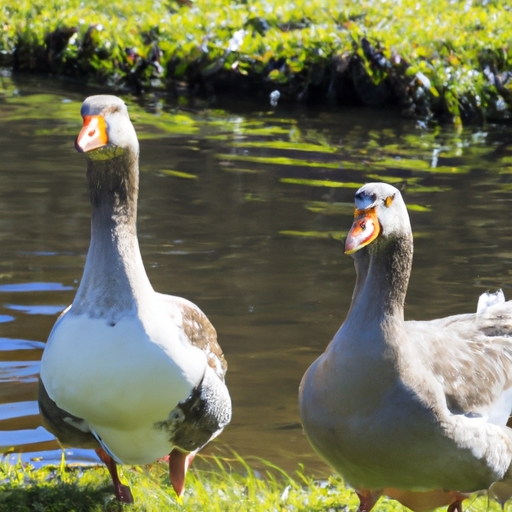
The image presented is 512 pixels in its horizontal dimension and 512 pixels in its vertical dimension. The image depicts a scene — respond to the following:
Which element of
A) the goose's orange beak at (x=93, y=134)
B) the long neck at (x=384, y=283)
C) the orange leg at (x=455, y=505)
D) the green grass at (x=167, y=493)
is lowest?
the green grass at (x=167, y=493)

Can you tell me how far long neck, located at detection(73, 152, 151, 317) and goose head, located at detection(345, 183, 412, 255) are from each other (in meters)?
0.99

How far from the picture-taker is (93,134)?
3.89m

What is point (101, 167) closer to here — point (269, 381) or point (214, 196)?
point (269, 381)

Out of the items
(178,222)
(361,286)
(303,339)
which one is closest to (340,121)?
(178,222)

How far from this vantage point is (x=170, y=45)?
14.6m

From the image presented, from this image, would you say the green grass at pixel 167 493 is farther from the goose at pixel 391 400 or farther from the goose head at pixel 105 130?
the goose head at pixel 105 130

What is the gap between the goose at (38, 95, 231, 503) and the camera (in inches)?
148

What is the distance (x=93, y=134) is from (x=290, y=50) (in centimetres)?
1057

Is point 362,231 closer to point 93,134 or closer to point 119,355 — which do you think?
point 119,355

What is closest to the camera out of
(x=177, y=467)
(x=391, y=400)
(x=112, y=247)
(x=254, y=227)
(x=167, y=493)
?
(x=391, y=400)

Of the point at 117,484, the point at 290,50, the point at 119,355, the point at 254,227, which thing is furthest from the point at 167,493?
the point at 290,50

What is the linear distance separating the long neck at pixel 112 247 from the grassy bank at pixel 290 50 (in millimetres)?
9714

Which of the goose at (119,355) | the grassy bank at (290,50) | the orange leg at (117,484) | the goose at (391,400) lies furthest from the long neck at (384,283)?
the grassy bank at (290,50)

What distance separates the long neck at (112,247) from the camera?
388cm
